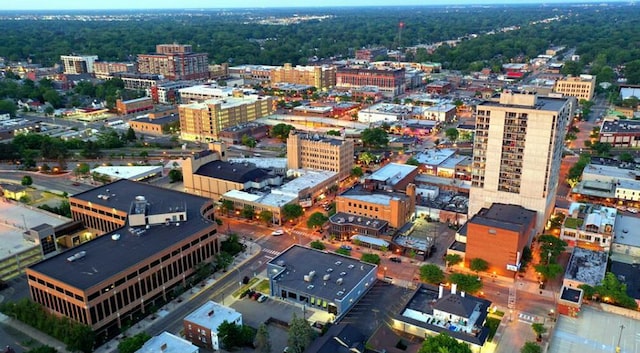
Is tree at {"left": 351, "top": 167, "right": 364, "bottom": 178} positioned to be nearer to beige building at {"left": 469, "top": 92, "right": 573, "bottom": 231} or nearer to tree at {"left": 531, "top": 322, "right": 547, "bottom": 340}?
beige building at {"left": 469, "top": 92, "right": 573, "bottom": 231}

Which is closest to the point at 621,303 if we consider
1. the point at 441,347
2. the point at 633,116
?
the point at 441,347

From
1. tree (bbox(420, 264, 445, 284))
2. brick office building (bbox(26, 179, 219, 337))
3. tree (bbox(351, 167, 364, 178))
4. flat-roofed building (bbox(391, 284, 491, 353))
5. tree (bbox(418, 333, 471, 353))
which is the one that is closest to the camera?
tree (bbox(418, 333, 471, 353))

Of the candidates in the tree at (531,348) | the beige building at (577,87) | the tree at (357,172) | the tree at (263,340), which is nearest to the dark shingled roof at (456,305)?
the tree at (531,348)

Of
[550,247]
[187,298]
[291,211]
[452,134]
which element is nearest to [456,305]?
[550,247]

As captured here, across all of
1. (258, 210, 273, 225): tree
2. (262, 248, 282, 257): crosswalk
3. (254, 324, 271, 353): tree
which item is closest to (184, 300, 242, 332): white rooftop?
(254, 324, 271, 353): tree

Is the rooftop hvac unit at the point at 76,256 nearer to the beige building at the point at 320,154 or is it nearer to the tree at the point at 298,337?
the tree at the point at 298,337

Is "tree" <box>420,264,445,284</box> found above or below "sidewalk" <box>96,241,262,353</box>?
above

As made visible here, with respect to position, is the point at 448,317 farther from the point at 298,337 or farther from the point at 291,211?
the point at 291,211

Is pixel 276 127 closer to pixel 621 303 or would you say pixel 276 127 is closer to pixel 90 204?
pixel 90 204
